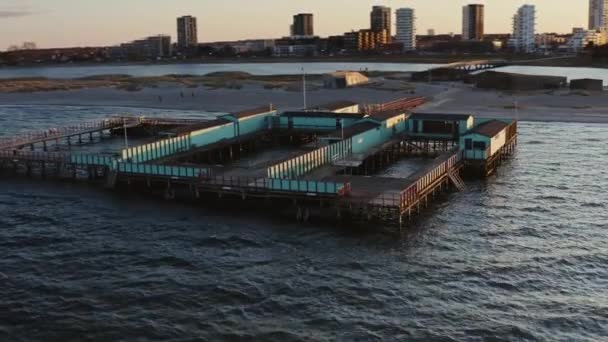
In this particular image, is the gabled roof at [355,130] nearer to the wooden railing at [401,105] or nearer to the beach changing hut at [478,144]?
the beach changing hut at [478,144]

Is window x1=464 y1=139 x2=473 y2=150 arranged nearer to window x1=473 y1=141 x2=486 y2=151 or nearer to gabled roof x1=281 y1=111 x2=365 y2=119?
window x1=473 y1=141 x2=486 y2=151

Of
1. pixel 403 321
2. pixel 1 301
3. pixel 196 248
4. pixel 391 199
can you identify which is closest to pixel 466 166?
pixel 391 199

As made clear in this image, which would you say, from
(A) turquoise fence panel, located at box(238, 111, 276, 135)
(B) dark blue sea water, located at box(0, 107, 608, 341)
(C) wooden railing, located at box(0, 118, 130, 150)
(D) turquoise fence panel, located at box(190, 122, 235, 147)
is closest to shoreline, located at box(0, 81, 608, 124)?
(C) wooden railing, located at box(0, 118, 130, 150)

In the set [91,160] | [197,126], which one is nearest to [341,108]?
[197,126]

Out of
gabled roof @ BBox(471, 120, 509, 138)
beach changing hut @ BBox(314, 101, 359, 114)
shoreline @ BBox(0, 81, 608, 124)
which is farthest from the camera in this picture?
shoreline @ BBox(0, 81, 608, 124)

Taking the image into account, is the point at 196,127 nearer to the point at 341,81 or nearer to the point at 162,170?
the point at 162,170

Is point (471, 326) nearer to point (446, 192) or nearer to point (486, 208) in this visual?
point (486, 208)

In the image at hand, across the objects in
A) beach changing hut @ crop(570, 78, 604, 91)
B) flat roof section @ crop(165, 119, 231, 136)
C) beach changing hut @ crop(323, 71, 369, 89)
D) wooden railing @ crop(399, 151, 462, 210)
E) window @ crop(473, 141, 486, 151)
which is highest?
beach changing hut @ crop(323, 71, 369, 89)
